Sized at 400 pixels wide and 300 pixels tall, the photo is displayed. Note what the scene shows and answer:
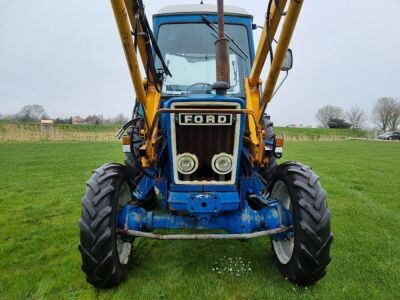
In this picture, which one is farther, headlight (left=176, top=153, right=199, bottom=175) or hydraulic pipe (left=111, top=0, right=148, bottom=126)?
headlight (left=176, top=153, right=199, bottom=175)

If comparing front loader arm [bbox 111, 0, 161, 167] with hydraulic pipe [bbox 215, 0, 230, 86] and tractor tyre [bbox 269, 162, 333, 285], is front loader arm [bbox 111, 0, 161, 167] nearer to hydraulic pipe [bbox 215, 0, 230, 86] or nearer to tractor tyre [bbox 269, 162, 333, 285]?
hydraulic pipe [bbox 215, 0, 230, 86]

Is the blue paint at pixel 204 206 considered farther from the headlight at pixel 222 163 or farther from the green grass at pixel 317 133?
the green grass at pixel 317 133

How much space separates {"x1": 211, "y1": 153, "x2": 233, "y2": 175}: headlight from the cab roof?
216 centimetres

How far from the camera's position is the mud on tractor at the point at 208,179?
2820mm

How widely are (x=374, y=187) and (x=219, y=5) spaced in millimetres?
6619

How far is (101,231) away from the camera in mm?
2814

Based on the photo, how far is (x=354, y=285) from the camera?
3.06 metres

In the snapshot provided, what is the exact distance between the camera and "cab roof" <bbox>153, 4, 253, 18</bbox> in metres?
4.25

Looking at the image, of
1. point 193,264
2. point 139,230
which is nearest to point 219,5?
point 139,230

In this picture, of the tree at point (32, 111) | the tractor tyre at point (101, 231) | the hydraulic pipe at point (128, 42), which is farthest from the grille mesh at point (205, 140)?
the tree at point (32, 111)

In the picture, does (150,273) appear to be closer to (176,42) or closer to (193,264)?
(193,264)

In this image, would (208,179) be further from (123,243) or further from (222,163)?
(123,243)

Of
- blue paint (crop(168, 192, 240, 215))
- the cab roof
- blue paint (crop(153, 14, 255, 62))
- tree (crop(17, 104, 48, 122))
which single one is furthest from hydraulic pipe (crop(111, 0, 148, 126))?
tree (crop(17, 104, 48, 122))

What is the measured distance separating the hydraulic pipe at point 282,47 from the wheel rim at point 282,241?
79cm
